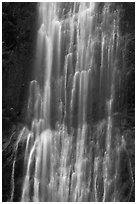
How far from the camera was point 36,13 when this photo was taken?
944 inches

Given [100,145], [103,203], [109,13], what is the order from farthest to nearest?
[109,13], [100,145], [103,203]

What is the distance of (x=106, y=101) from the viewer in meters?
21.6

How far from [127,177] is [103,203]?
1468 mm

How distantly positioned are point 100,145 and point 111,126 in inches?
35.6

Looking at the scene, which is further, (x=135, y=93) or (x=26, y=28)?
(x=26, y=28)

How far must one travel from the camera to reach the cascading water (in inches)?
814

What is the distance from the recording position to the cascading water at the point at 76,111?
20.7m

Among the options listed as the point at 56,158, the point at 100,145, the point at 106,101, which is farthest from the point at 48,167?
the point at 106,101

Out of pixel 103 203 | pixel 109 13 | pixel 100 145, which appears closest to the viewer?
pixel 103 203

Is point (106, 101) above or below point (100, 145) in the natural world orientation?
above

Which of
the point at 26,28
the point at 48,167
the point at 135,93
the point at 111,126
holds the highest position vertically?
the point at 26,28

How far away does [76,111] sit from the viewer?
21.8 meters

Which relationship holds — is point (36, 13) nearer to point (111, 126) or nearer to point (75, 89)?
point (75, 89)

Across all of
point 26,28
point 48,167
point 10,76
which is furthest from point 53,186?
point 26,28
